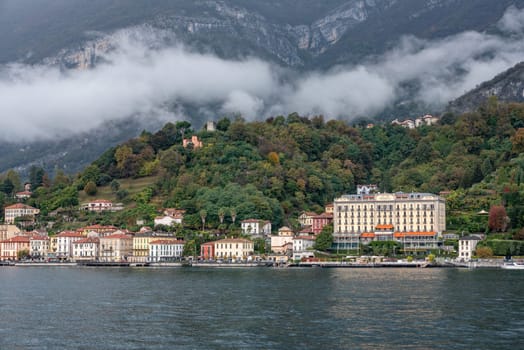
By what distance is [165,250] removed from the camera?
128125mm

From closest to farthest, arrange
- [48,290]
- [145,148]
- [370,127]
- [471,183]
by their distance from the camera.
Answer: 1. [48,290]
2. [471,183]
3. [145,148]
4. [370,127]

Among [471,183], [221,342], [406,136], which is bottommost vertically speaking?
[221,342]

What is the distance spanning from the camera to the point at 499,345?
42.6 meters

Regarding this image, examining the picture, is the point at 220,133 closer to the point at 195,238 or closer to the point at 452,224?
the point at 195,238

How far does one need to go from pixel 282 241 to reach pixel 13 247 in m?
→ 46.8

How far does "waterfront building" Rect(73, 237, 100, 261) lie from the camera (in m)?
135

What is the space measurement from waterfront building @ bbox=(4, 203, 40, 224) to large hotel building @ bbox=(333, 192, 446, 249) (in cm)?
5814

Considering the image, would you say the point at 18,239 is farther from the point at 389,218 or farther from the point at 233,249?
the point at 389,218

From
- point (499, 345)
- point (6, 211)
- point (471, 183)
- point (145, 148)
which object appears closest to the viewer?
point (499, 345)

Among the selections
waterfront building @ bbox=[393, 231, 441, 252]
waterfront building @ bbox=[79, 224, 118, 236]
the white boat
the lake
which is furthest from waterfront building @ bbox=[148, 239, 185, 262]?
the white boat

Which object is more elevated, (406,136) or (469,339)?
(406,136)

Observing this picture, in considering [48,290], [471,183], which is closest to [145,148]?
[471,183]

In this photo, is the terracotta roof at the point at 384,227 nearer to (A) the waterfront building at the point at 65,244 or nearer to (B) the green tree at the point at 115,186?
(A) the waterfront building at the point at 65,244

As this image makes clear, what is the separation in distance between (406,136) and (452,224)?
180 feet
